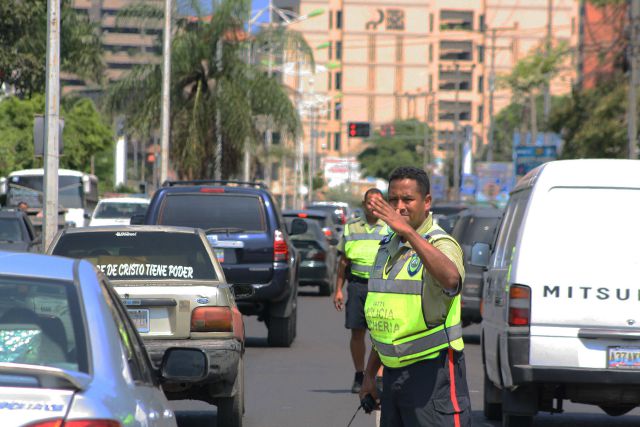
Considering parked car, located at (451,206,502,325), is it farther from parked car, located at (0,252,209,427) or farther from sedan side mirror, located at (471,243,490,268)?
parked car, located at (0,252,209,427)

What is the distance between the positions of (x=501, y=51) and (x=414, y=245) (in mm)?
151111

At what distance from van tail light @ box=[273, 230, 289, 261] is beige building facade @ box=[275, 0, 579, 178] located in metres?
130

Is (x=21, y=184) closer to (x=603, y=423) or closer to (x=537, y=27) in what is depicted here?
(x=603, y=423)

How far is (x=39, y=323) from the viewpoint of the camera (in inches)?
190

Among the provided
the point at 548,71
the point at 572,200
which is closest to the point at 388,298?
the point at 572,200

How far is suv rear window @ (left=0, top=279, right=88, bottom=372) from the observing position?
181 inches

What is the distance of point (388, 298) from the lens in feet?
21.3

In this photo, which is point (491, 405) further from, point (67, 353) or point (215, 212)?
point (67, 353)

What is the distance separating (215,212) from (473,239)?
382cm

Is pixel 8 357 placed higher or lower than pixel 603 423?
higher

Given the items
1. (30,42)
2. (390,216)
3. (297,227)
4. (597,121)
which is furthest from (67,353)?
(597,121)

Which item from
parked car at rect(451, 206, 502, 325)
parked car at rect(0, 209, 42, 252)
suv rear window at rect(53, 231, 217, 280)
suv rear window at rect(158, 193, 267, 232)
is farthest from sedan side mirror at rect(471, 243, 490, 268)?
parked car at rect(0, 209, 42, 252)

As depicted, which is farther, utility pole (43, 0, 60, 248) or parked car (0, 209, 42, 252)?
utility pole (43, 0, 60, 248)

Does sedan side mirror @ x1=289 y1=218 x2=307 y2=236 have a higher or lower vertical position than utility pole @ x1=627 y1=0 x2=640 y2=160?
lower
